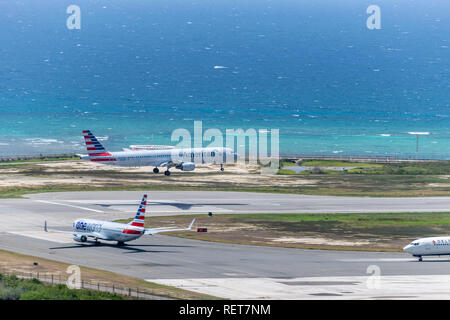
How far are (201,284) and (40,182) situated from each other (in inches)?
3708

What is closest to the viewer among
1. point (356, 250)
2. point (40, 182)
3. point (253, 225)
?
point (356, 250)

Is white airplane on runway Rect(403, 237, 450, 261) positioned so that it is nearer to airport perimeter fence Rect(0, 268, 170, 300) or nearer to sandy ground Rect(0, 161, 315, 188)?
airport perimeter fence Rect(0, 268, 170, 300)

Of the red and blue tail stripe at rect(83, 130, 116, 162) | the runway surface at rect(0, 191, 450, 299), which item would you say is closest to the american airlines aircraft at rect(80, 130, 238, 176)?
the red and blue tail stripe at rect(83, 130, 116, 162)

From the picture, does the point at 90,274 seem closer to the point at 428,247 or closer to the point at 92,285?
the point at 92,285

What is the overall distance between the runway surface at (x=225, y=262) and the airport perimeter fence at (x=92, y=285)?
6473mm

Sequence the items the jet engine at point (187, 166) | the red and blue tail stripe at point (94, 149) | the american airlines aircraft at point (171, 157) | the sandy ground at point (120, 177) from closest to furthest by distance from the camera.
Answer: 1. the red and blue tail stripe at point (94, 149)
2. the sandy ground at point (120, 177)
3. the american airlines aircraft at point (171, 157)
4. the jet engine at point (187, 166)

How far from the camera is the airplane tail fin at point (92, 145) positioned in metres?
165

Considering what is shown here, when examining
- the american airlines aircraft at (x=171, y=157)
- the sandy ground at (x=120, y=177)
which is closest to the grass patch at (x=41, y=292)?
the sandy ground at (x=120, y=177)

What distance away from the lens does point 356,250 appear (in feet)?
348

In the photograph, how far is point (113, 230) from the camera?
10262 centimetres

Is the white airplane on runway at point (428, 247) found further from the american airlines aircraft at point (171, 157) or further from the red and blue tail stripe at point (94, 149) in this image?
the red and blue tail stripe at point (94, 149)

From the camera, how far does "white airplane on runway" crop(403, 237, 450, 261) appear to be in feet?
333
